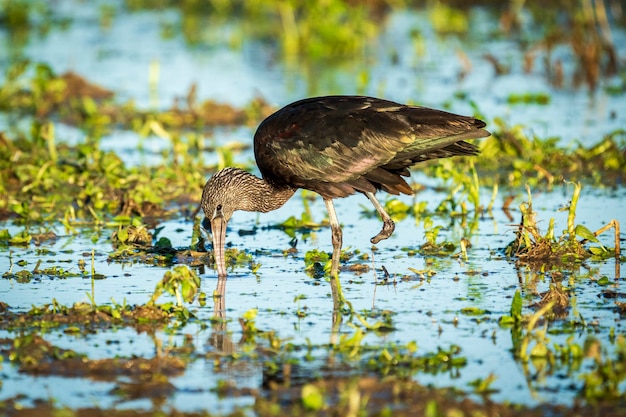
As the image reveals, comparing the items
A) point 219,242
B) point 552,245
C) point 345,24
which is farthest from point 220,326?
point 345,24

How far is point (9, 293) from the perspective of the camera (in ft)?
25.5

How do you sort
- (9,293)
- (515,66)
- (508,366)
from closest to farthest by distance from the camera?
1. (508,366)
2. (9,293)
3. (515,66)

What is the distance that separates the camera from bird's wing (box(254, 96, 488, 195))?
815 cm

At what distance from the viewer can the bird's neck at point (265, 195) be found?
28.3 ft

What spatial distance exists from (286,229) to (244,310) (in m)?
2.39

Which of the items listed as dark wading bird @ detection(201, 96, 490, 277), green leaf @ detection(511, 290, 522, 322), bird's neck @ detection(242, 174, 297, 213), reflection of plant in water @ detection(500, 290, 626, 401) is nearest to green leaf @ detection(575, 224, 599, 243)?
dark wading bird @ detection(201, 96, 490, 277)

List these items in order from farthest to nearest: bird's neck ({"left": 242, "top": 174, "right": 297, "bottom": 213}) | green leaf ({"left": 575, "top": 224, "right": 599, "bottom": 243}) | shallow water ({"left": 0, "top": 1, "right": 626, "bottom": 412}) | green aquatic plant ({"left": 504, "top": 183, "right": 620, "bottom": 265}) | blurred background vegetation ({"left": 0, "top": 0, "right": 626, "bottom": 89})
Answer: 1. blurred background vegetation ({"left": 0, "top": 0, "right": 626, "bottom": 89})
2. bird's neck ({"left": 242, "top": 174, "right": 297, "bottom": 213})
3. green aquatic plant ({"left": 504, "top": 183, "right": 620, "bottom": 265})
4. green leaf ({"left": 575, "top": 224, "right": 599, "bottom": 243})
5. shallow water ({"left": 0, "top": 1, "right": 626, "bottom": 412})

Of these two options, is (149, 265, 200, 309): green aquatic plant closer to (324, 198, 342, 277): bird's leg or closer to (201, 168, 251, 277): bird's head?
(201, 168, 251, 277): bird's head

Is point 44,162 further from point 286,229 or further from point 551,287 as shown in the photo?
point 551,287

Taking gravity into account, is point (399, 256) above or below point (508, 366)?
above

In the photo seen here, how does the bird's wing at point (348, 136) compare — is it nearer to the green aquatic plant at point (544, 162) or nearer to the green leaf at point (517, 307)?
the green leaf at point (517, 307)

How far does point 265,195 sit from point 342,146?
0.81m

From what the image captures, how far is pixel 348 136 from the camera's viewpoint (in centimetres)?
821

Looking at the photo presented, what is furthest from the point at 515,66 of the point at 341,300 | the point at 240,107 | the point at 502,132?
the point at 341,300
